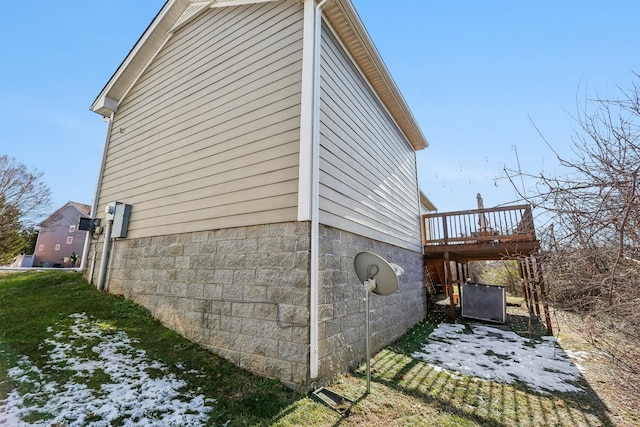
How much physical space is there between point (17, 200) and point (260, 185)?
20.9m

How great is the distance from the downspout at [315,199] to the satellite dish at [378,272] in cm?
65

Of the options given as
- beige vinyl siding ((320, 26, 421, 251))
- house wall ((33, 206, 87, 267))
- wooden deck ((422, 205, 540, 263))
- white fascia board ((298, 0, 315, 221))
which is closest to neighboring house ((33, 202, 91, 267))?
house wall ((33, 206, 87, 267))

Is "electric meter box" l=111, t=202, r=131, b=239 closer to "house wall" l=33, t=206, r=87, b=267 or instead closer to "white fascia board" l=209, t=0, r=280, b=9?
"white fascia board" l=209, t=0, r=280, b=9

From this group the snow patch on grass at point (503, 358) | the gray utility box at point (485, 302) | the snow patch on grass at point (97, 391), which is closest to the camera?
the snow patch on grass at point (97, 391)

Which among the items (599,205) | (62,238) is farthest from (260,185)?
(62,238)

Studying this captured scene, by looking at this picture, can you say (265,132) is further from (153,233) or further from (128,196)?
(128,196)

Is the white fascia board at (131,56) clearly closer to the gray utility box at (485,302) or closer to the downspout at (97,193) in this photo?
the downspout at (97,193)

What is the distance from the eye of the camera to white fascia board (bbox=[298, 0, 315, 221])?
11.9ft

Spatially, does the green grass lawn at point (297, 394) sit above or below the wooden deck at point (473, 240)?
below

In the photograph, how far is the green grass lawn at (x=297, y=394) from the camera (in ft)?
9.55

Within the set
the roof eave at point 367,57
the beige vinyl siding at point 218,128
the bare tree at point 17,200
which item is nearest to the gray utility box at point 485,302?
the roof eave at point 367,57

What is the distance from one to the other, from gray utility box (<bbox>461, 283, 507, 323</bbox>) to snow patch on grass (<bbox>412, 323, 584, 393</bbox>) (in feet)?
3.14

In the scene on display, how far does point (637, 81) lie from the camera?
211 centimetres

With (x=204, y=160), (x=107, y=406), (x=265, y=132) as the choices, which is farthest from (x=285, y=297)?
(x=204, y=160)
